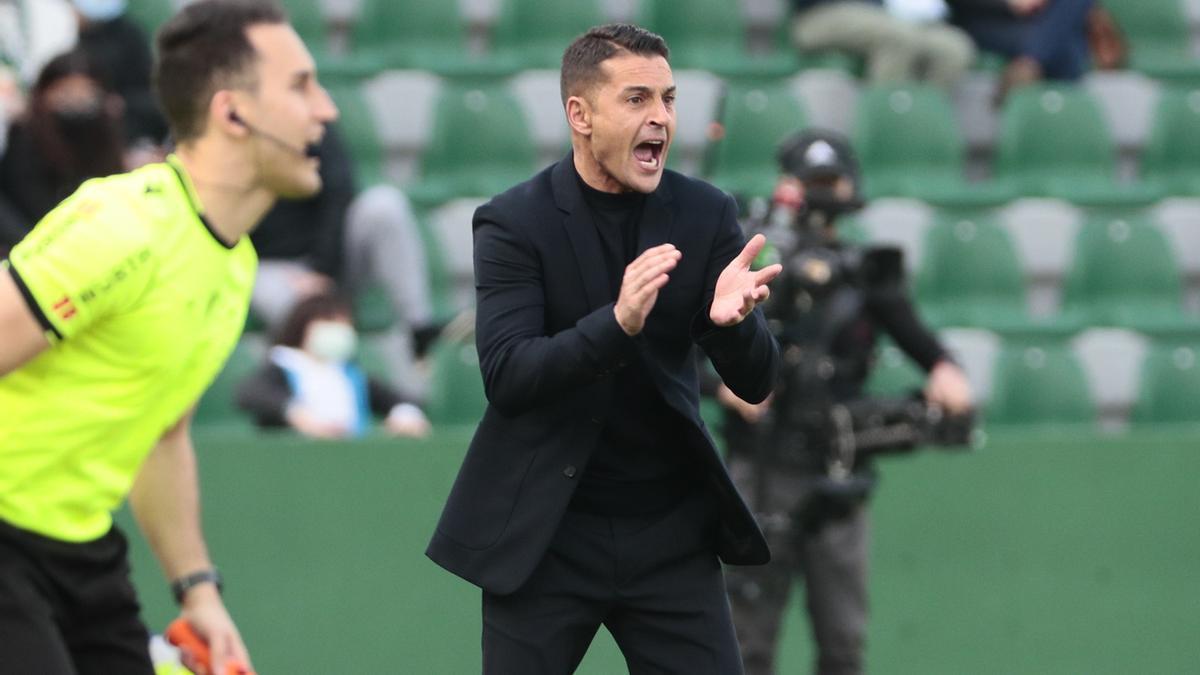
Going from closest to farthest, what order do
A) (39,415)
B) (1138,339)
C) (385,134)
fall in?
(39,415) < (1138,339) < (385,134)

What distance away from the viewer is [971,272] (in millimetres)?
→ 8617

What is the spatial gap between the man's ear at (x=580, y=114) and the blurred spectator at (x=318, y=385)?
3282 mm

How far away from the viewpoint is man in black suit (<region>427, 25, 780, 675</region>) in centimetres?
356

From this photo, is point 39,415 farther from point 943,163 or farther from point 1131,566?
point 943,163

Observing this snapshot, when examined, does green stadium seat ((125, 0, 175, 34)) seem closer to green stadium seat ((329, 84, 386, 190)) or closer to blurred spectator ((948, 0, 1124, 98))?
green stadium seat ((329, 84, 386, 190))

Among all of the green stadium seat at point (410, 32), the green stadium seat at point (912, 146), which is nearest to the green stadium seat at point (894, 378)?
the green stadium seat at point (912, 146)

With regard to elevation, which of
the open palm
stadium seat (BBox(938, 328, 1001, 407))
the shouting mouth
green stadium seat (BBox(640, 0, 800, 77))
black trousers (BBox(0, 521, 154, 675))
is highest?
the shouting mouth

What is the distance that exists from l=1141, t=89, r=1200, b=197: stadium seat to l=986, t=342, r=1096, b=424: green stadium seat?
2.20 meters

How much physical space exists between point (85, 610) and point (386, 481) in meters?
3.17

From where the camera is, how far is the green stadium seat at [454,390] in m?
7.35

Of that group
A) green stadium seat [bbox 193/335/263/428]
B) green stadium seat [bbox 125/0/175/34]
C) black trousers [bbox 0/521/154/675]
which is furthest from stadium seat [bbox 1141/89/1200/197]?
black trousers [bbox 0/521/154/675]

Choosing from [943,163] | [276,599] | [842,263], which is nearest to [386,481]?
[276,599]

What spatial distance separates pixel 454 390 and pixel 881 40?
3.21 meters

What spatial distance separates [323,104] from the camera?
12.6 feet
